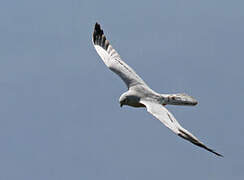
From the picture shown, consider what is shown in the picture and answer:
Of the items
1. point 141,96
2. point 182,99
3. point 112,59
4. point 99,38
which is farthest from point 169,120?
point 99,38

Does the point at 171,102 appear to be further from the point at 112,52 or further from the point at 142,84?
the point at 112,52

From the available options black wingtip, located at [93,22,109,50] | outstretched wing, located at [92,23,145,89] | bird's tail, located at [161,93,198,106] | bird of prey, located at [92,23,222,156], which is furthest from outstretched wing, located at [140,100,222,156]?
black wingtip, located at [93,22,109,50]

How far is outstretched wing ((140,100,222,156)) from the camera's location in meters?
21.6

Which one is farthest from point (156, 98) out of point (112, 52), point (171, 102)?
point (112, 52)

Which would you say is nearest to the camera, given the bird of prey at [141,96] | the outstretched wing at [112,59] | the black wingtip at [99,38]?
the bird of prey at [141,96]

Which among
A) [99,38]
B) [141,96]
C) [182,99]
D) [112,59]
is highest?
[99,38]

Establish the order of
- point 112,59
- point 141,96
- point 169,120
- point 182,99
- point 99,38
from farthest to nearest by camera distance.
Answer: point 99,38
point 112,59
point 182,99
point 141,96
point 169,120

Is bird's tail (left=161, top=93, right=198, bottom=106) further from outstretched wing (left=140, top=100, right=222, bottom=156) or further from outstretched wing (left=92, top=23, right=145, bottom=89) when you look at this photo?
outstretched wing (left=92, top=23, right=145, bottom=89)

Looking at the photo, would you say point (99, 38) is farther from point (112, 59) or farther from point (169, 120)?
point (169, 120)

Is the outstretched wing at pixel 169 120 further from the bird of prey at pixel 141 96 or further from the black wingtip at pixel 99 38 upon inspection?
the black wingtip at pixel 99 38

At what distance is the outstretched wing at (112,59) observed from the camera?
29389 millimetres

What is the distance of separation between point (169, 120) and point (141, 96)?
13.1 ft

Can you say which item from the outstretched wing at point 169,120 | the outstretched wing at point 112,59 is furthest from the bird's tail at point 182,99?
the outstretched wing at point 112,59

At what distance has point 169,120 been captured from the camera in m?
23.6
